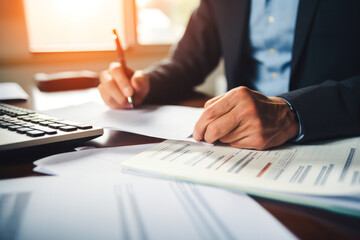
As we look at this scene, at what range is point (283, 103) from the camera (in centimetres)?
50

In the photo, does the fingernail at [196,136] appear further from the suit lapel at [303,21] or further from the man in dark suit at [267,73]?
the suit lapel at [303,21]

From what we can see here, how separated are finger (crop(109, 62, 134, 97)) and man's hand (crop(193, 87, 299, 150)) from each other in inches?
11.8

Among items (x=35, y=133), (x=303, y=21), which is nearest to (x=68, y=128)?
(x=35, y=133)

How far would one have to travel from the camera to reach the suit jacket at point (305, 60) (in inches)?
19.6

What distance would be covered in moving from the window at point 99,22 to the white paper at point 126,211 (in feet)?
6.16

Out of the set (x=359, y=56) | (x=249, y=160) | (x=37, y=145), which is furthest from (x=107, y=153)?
(x=359, y=56)

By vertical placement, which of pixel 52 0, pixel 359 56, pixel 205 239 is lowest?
pixel 205 239

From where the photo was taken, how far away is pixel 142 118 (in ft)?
2.03

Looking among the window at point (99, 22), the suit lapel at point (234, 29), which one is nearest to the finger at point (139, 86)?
the suit lapel at point (234, 29)

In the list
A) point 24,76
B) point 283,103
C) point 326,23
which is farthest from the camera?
point 24,76

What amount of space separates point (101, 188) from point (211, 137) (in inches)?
7.3

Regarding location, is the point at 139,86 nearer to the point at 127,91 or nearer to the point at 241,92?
the point at 127,91

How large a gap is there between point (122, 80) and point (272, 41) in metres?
0.51

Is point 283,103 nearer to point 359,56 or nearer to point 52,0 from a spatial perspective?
point 359,56
